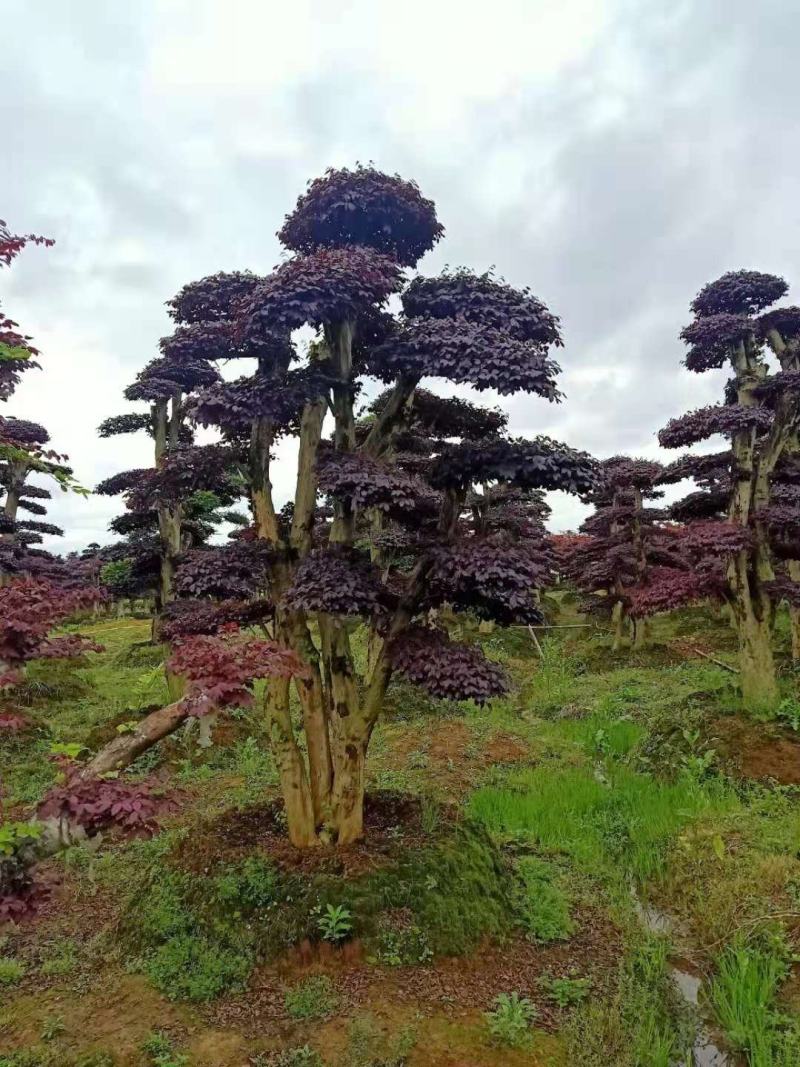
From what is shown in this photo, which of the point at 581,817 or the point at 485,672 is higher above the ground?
the point at 485,672

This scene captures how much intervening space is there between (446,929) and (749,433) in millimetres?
10016

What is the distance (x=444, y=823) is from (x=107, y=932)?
140 inches

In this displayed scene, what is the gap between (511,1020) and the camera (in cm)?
521

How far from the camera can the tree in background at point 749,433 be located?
11414mm

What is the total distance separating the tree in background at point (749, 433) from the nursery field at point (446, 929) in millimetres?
1654

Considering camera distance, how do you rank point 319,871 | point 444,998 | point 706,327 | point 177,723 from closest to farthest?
1. point 177,723
2. point 444,998
3. point 319,871
4. point 706,327

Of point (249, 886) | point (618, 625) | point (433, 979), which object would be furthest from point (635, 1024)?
point (618, 625)

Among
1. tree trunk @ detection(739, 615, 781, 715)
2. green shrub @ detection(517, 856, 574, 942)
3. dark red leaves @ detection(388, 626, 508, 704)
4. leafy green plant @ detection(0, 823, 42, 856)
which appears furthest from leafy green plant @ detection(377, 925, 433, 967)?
tree trunk @ detection(739, 615, 781, 715)

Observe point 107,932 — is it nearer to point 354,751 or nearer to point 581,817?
point 354,751

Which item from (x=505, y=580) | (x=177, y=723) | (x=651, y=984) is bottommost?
(x=651, y=984)

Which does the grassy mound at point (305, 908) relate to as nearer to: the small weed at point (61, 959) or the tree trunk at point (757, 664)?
the small weed at point (61, 959)

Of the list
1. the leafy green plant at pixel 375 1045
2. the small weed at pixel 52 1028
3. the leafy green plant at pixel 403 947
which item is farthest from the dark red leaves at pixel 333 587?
the small weed at pixel 52 1028

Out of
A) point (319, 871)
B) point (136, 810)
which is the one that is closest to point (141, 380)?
point (319, 871)

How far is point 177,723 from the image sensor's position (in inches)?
177
